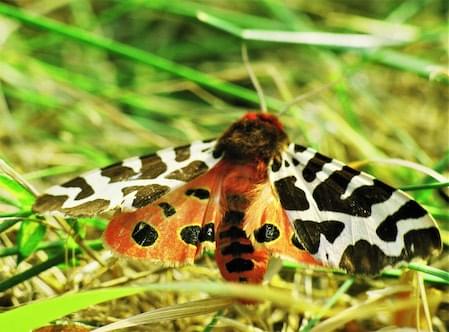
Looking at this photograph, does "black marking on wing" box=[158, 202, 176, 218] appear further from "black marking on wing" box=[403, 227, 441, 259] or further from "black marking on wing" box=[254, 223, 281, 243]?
"black marking on wing" box=[403, 227, 441, 259]

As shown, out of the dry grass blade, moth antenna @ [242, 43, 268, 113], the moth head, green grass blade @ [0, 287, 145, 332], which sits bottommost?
green grass blade @ [0, 287, 145, 332]

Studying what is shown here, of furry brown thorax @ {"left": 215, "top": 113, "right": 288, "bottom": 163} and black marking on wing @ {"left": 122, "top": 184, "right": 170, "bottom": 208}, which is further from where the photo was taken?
furry brown thorax @ {"left": 215, "top": 113, "right": 288, "bottom": 163}

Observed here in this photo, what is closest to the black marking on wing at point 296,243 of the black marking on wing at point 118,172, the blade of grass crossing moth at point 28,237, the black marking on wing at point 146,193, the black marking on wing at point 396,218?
the black marking on wing at point 396,218

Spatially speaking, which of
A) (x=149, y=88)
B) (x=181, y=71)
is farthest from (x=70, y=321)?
(x=149, y=88)

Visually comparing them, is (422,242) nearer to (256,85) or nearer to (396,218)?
(396,218)

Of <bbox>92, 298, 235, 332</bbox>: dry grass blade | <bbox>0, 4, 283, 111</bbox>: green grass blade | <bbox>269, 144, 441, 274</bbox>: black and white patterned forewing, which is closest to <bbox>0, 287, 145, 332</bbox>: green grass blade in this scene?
<bbox>92, 298, 235, 332</bbox>: dry grass blade
